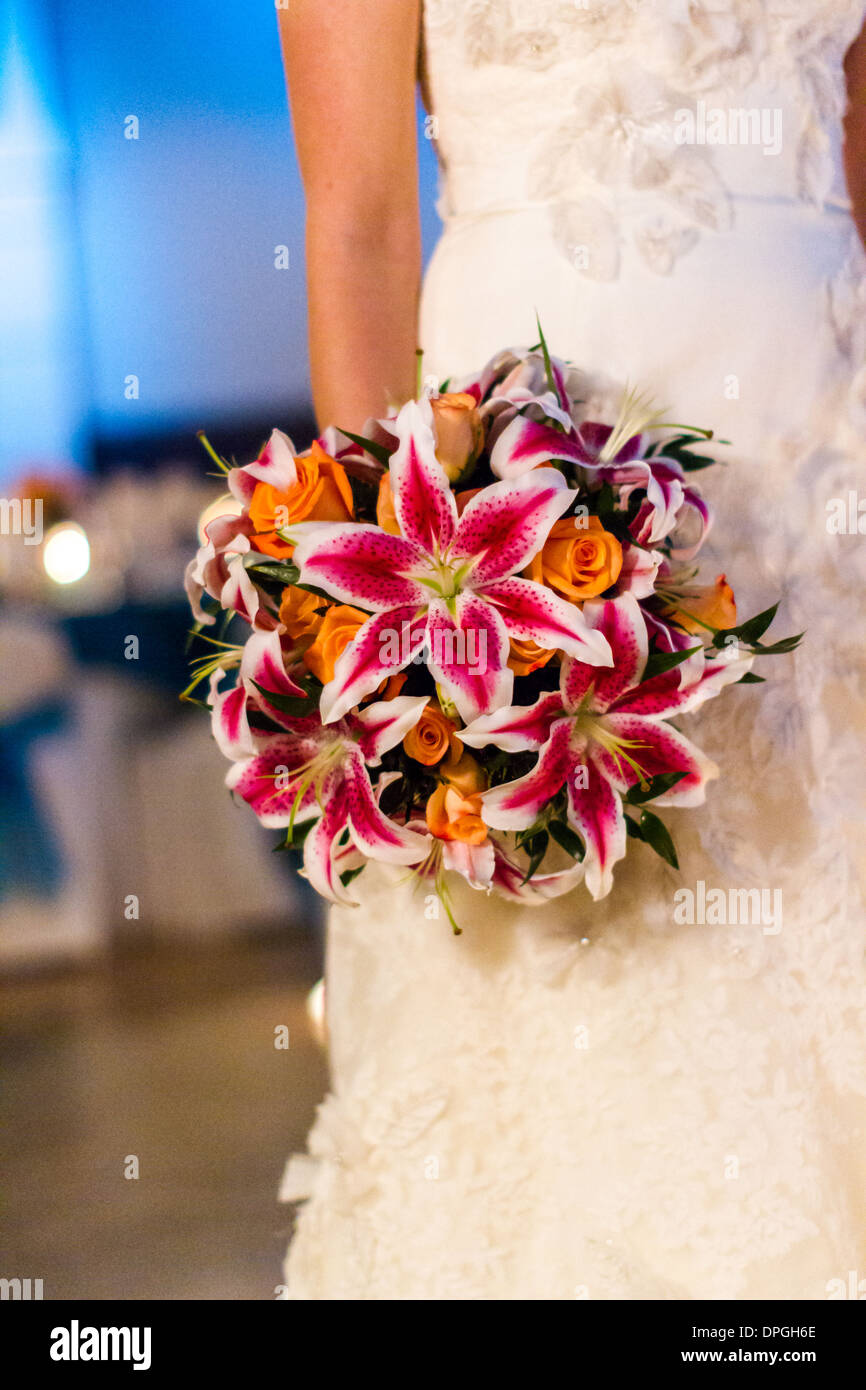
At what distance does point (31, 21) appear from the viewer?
113 cm

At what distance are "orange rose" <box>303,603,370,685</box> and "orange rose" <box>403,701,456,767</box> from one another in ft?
0.20

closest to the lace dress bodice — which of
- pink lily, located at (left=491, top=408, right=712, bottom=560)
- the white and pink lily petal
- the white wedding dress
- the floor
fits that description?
the white wedding dress

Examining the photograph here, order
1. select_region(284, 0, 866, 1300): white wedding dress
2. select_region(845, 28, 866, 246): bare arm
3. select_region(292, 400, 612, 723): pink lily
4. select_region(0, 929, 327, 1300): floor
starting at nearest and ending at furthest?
select_region(292, 400, 612, 723): pink lily → select_region(284, 0, 866, 1300): white wedding dress → select_region(845, 28, 866, 246): bare arm → select_region(0, 929, 327, 1300): floor

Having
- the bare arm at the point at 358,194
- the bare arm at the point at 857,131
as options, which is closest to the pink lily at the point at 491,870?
the bare arm at the point at 358,194

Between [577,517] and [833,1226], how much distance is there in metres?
0.52

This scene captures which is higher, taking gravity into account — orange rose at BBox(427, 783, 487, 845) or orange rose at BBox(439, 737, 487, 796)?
orange rose at BBox(439, 737, 487, 796)

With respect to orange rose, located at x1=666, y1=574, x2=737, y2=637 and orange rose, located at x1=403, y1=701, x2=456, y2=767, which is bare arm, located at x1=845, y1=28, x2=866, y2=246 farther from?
orange rose, located at x1=403, y1=701, x2=456, y2=767

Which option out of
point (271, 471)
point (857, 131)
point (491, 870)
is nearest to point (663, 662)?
point (491, 870)

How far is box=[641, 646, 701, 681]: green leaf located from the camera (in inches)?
26.4

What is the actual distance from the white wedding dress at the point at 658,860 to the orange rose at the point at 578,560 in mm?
178

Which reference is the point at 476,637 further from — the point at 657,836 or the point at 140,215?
the point at 140,215

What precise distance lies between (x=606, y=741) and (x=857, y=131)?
0.61 m

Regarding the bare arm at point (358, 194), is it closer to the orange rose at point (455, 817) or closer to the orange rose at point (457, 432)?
the orange rose at point (457, 432)

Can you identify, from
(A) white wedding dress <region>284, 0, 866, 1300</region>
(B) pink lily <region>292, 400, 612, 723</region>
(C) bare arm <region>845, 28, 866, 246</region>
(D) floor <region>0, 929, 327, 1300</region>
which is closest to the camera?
(B) pink lily <region>292, 400, 612, 723</region>
